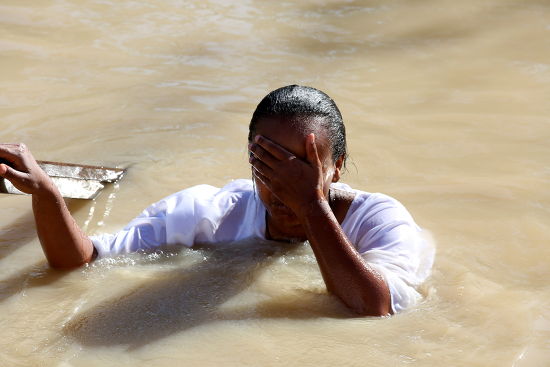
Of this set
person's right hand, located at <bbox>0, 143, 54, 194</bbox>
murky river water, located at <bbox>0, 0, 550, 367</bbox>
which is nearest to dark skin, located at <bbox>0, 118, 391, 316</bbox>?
person's right hand, located at <bbox>0, 143, 54, 194</bbox>

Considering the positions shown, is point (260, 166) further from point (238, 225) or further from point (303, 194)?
point (238, 225)

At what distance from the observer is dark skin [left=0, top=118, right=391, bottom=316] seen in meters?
2.66

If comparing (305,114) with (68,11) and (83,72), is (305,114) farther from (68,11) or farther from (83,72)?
(68,11)

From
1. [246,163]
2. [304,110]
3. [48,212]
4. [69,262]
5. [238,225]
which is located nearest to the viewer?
[304,110]

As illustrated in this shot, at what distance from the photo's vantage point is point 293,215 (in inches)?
117

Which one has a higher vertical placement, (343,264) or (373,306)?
(343,264)

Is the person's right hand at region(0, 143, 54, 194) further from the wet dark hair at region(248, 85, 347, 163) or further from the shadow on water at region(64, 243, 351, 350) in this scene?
the wet dark hair at region(248, 85, 347, 163)

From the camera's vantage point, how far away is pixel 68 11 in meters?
7.00

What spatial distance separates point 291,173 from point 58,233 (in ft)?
2.99

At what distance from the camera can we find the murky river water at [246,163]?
2615 millimetres

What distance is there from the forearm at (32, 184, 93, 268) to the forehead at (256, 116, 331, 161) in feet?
2.53

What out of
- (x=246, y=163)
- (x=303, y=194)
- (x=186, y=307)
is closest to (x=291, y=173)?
(x=303, y=194)

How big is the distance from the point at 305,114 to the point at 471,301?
34.5 inches

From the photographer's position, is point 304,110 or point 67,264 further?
point 67,264
